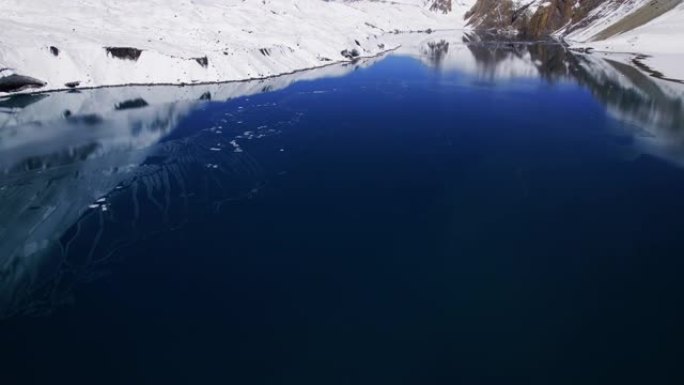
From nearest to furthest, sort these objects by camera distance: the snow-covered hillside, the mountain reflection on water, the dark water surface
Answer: the dark water surface < the mountain reflection on water < the snow-covered hillside

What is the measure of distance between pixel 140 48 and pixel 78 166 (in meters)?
24.4

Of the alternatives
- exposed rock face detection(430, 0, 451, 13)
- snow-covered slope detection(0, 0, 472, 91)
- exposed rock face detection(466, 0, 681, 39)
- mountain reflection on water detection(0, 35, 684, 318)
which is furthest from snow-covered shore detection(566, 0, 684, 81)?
exposed rock face detection(430, 0, 451, 13)

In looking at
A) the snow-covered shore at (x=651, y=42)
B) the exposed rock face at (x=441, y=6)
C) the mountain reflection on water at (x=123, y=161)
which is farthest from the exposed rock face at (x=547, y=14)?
the mountain reflection on water at (x=123, y=161)

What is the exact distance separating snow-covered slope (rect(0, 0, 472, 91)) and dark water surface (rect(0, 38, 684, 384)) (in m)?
9.78

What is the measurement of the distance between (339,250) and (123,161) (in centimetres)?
1337

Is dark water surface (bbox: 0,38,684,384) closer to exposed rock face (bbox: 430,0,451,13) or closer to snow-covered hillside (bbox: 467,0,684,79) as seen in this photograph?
snow-covered hillside (bbox: 467,0,684,79)

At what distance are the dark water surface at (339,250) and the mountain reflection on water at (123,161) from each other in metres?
0.13

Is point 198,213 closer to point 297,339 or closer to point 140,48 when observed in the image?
point 297,339

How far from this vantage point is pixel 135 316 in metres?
13.4

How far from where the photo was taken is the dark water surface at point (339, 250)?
470 inches

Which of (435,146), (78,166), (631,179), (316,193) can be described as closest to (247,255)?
(316,193)

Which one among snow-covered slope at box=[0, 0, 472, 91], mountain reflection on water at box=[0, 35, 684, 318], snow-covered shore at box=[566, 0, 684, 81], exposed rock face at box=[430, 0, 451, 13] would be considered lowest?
snow-covered shore at box=[566, 0, 684, 81]

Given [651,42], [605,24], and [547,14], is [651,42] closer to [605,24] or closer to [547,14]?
[605,24]

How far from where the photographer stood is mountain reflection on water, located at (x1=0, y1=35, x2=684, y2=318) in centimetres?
1609
